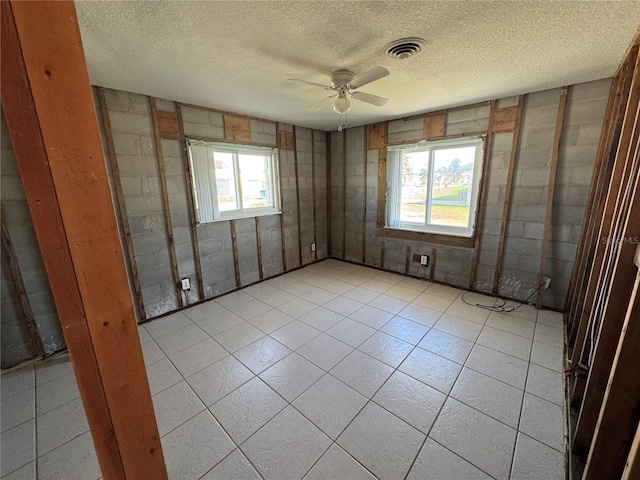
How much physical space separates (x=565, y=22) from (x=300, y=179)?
330 cm

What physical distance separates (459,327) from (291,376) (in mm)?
1753

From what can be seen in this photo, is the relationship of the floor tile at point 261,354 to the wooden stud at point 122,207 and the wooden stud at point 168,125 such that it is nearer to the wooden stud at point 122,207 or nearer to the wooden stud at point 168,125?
the wooden stud at point 122,207

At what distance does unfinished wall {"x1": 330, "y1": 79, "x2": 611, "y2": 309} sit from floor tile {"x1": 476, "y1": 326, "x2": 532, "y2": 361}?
2.87 feet

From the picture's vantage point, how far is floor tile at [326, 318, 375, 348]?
8.00ft

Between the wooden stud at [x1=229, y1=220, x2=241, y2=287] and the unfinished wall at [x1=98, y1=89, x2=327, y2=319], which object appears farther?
the wooden stud at [x1=229, y1=220, x2=241, y2=287]

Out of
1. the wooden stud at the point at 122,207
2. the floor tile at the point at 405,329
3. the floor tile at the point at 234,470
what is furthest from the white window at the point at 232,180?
the floor tile at the point at 234,470

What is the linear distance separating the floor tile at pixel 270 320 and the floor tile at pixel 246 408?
2.49 ft

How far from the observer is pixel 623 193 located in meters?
1.51

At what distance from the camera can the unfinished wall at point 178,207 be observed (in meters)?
2.59

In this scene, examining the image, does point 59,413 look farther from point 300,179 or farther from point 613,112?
point 613,112

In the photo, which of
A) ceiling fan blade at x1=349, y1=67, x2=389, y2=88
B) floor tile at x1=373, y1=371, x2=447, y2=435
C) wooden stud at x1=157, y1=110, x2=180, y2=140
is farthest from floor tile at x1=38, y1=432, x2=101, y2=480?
ceiling fan blade at x1=349, y1=67, x2=389, y2=88

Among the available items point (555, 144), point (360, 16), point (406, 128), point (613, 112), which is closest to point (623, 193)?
point (613, 112)

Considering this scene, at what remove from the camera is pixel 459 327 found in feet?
8.54

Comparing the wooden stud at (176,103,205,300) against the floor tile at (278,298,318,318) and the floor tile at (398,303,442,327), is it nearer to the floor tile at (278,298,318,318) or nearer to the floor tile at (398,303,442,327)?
the floor tile at (278,298,318,318)
